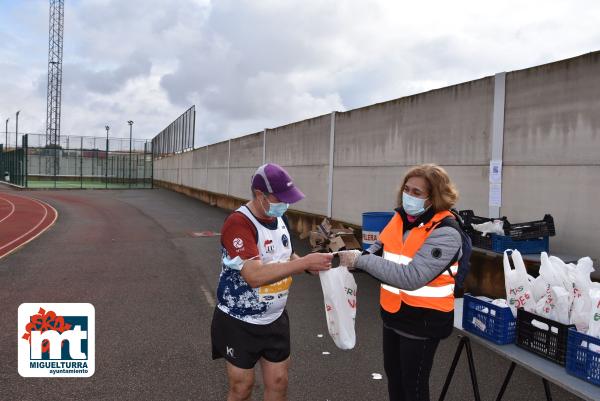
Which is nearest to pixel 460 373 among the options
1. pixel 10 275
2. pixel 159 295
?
pixel 159 295

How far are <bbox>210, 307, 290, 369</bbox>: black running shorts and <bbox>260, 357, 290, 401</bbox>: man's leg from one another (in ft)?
0.13

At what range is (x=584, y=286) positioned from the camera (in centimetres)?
302

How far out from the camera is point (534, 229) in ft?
18.8

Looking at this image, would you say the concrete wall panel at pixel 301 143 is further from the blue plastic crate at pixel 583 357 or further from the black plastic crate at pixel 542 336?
the blue plastic crate at pixel 583 357

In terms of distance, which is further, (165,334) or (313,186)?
(313,186)

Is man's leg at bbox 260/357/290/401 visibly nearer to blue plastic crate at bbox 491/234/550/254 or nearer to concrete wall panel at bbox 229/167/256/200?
blue plastic crate at bbox 491/234/550/254

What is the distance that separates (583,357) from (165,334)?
168 inches

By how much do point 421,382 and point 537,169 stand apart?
15.2 ft

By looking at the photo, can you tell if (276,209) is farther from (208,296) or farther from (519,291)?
(208,296)

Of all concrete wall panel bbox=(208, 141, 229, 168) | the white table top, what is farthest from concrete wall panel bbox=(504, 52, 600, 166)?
concrete wall panel bbox=(208, 141, 229, 168)

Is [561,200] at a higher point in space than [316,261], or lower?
higher

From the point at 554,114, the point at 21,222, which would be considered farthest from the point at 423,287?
the point at 21,222

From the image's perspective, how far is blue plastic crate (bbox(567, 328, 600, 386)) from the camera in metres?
2.54

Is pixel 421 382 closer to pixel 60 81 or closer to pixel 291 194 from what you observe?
pixel 291 194
